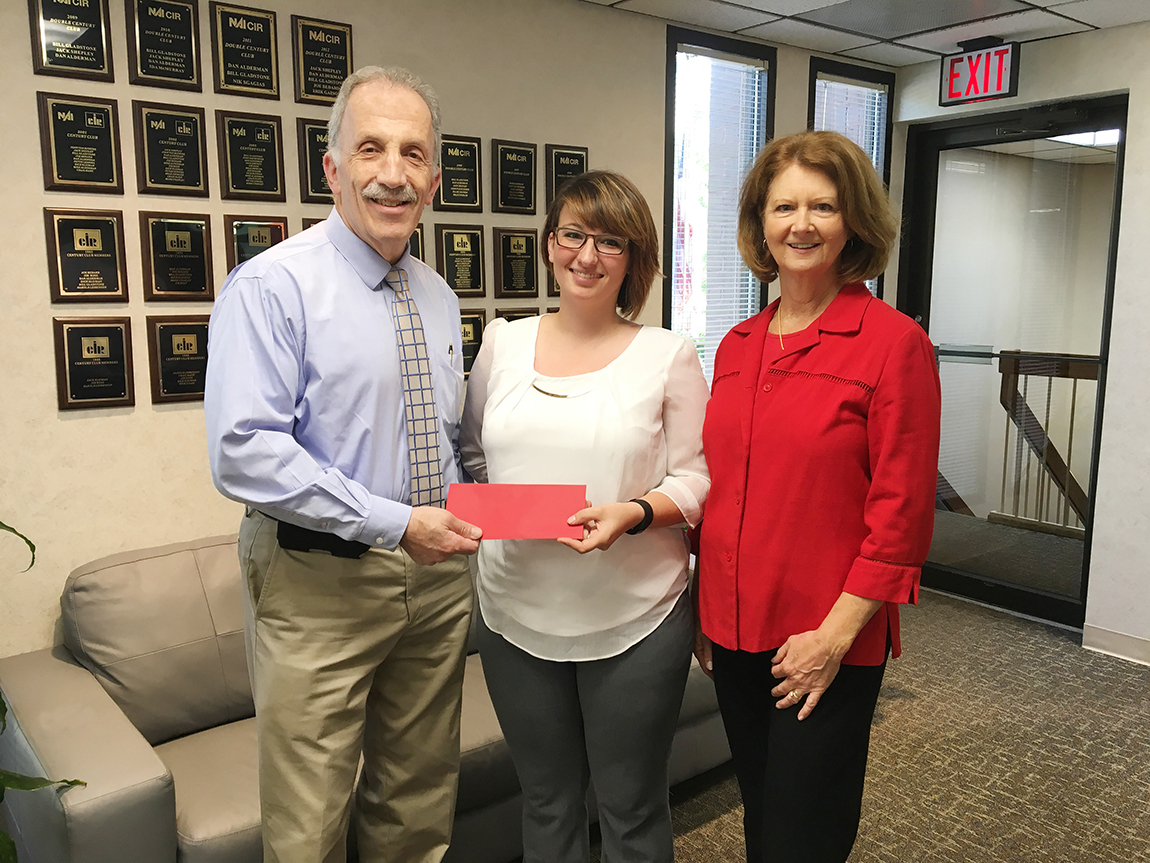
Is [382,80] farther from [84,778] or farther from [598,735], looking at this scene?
[84,778]

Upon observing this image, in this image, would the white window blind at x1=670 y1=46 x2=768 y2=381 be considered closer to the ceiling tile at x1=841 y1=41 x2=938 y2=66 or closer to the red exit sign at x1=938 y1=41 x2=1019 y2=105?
the ceiling tile at x1=841 y1=41 x2=938 y2=66

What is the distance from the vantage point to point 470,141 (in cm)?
314

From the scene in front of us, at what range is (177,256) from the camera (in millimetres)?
2555

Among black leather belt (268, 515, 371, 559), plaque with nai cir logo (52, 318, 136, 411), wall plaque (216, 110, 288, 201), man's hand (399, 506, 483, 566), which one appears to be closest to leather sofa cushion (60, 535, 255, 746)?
plaque with nai cir logo (52, 318, 136, 411)

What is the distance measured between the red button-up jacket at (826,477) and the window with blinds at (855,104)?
311cm

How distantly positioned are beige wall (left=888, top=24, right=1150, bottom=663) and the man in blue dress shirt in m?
3.22

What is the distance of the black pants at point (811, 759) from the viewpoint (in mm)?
1472

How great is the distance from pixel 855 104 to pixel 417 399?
12.1ft

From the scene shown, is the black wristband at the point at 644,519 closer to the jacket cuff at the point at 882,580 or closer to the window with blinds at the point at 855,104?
the jacket cuff at the point at 882,580

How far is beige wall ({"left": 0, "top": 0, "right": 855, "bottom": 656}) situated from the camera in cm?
233

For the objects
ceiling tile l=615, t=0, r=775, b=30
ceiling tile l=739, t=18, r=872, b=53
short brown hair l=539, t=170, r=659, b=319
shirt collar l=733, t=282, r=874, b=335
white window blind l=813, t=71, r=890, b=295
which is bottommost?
shirt collar l=733, t=282, r=874, b=335

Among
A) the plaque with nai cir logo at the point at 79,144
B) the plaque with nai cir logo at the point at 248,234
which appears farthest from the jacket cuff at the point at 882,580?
the plaque with nai cir logo at the point at 79,144

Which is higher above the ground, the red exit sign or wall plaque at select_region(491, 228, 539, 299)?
the red exit sign

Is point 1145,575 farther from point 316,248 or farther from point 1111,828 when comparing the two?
point 316,248
